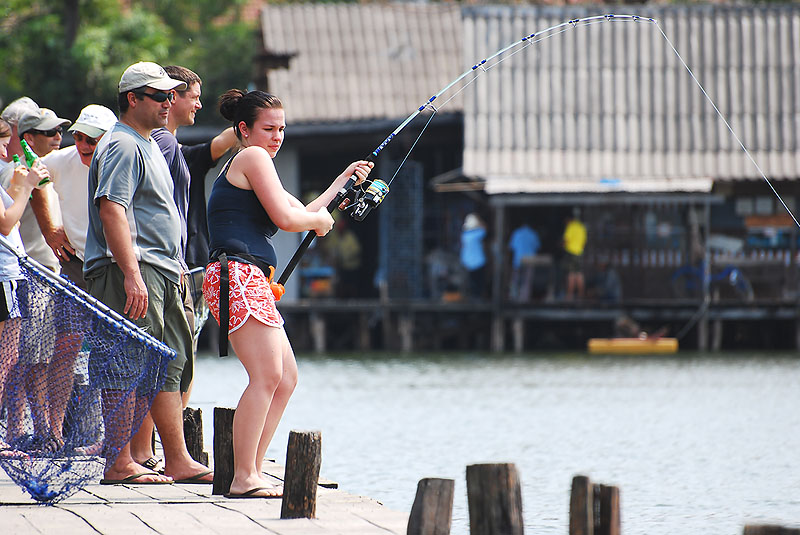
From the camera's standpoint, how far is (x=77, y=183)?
7480mm

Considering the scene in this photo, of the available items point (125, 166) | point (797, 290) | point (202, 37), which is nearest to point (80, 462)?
point (125, 166)

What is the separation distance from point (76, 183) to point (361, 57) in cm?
2003

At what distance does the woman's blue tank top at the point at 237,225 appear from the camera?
6.17 m

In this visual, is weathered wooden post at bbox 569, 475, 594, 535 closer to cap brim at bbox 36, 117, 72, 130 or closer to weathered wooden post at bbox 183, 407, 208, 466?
weathered wooden post at bbox 183, 407, 208, 466

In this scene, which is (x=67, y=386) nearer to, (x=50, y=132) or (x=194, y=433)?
(x=194, y=433)

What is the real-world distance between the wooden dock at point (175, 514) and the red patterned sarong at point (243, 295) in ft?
2.45

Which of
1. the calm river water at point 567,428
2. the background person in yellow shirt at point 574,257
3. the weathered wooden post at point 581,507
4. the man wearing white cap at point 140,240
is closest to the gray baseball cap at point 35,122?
the man wearing white cap at point 140,240

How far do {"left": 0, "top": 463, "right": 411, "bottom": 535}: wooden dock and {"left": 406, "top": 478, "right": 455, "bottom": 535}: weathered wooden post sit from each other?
464 mm

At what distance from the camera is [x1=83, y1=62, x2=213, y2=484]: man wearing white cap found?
6.23 m

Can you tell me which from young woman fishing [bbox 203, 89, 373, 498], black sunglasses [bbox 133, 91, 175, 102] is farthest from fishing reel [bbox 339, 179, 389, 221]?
black sunglasses [bbox 133, 91, 175, 102]

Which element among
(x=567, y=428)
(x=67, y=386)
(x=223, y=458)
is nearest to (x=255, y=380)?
(x=223, y=458)

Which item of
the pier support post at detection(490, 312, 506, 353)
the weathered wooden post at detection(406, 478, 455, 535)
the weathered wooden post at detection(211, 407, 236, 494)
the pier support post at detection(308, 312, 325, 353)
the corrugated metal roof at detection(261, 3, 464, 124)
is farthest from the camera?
the corrugated metal roof at detection(261, 3, 464, 124)

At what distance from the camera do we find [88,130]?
7.09 m

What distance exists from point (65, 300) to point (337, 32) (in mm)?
22178
